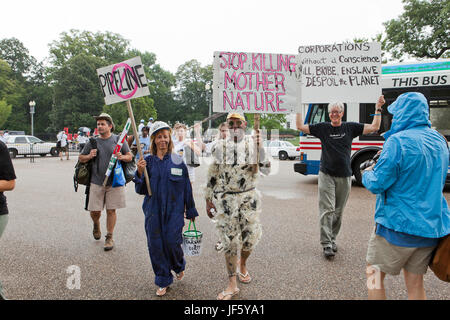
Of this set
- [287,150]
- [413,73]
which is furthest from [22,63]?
[413,73]

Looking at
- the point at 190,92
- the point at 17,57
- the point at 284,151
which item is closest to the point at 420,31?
the point at 284,151

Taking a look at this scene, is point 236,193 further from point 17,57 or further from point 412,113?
point 17,57

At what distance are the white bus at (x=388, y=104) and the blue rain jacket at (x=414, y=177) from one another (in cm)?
761

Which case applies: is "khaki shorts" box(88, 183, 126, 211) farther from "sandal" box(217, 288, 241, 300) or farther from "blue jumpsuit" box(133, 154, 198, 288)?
"sandal" box(217, 288, 241, 300)

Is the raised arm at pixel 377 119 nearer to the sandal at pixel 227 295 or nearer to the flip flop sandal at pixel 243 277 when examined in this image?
the flip flop sandal at pixel 243 277

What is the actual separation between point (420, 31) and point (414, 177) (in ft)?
92.5

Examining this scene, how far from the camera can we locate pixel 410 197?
2250mm

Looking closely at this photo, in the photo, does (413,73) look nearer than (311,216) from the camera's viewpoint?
No

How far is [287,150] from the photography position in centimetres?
2359

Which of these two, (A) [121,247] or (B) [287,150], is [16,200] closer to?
(A) [121,247]

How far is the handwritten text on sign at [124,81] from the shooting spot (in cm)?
364

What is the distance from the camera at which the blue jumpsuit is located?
322 centimetres
